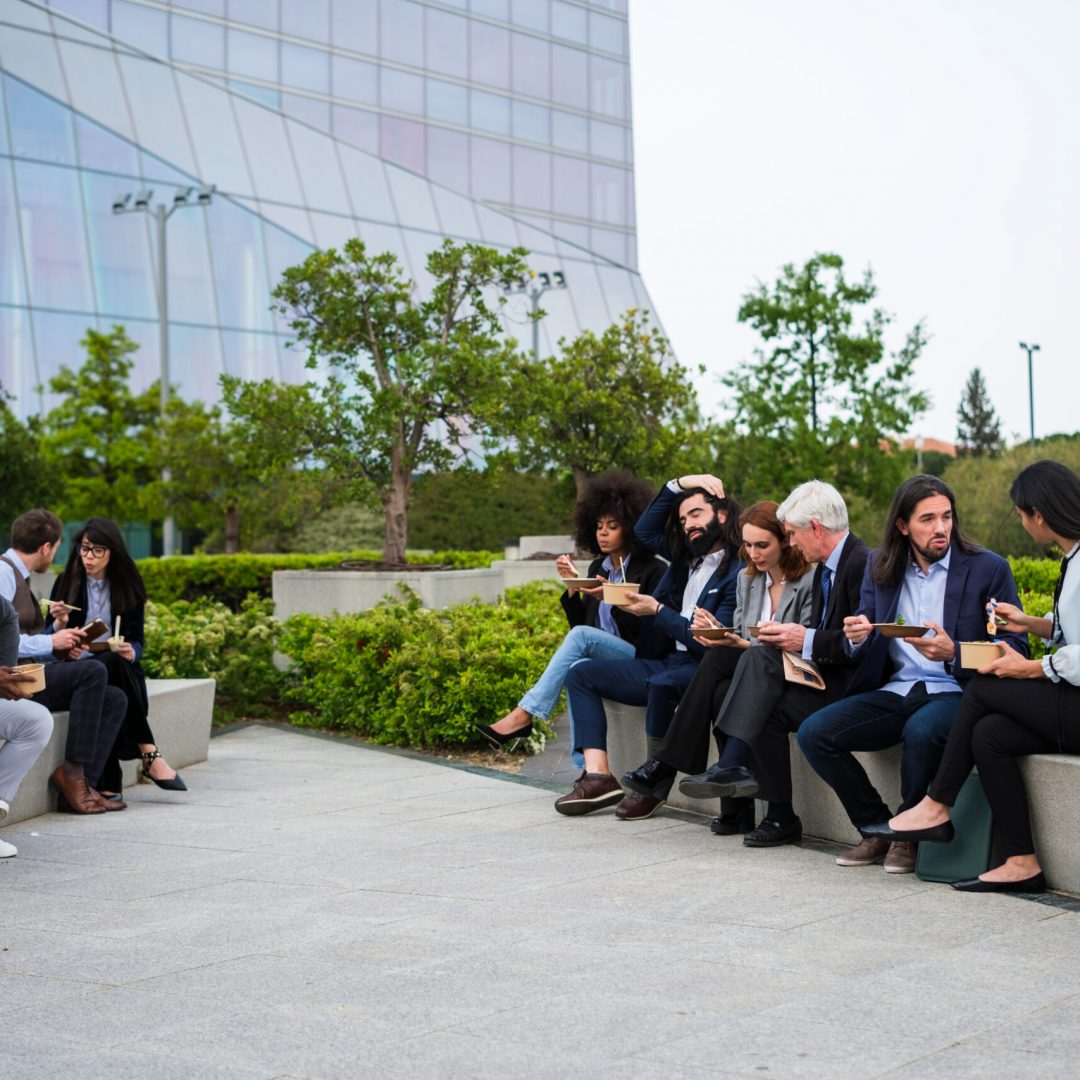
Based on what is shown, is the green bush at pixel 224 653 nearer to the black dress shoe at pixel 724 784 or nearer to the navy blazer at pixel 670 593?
the navy blazer at pixel 670 593

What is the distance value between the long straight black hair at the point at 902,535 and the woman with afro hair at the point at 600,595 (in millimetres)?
1993

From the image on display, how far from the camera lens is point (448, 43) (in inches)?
2077

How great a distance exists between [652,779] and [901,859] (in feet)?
5.14

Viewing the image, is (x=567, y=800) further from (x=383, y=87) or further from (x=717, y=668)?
(x=383, y=87)

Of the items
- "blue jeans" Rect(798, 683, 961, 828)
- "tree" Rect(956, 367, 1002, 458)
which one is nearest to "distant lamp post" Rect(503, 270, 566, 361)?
"blue jeans" Rect(798, 683, 961, 828)

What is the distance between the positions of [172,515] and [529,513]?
7.72 metres

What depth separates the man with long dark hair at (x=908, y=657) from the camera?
5945 millimetres

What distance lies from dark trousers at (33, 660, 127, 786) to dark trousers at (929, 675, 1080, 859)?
4511 mm

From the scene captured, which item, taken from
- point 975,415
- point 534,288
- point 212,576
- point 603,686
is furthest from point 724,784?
point 975,415

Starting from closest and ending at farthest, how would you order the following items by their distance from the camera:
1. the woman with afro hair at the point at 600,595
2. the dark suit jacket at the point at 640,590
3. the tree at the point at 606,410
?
the woman with afro hair at the point at 600,595, the dark suit jacket at the point at 640,590, the tree at the point at 606,410

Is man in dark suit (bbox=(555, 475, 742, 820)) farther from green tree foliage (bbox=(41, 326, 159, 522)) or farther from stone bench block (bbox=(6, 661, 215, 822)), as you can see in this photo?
green tree foliage (bbox=(41, 326, 159, 522))

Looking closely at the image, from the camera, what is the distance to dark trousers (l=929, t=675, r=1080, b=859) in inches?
219

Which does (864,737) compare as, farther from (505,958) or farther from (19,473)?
(19,473)

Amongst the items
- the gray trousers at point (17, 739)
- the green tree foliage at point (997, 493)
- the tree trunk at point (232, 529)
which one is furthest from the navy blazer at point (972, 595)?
the tree trunk at point (232, 529)
